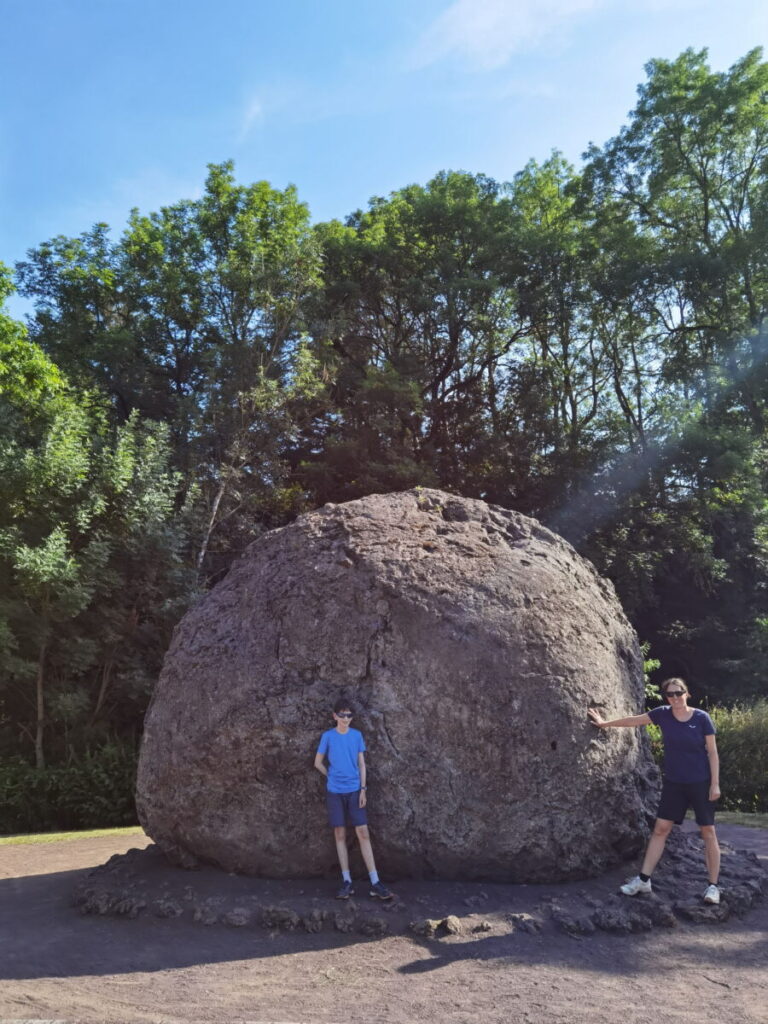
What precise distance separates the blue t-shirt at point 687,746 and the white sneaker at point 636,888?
2.86ft

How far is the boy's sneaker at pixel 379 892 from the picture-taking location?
20.0 feet

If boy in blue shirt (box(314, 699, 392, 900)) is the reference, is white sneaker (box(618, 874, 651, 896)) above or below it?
below

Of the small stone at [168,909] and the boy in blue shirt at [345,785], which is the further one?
the boy in blue shirt at [345,785]

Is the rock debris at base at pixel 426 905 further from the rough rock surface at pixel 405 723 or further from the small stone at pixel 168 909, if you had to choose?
the rough rock surface at pixel 405 723

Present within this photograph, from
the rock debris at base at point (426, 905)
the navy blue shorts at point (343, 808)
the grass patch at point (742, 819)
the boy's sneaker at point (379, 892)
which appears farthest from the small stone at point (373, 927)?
the grass patch at point (742, 819)

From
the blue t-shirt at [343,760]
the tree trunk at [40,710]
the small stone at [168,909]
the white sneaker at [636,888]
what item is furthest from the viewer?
the tree trunk at [40,710]

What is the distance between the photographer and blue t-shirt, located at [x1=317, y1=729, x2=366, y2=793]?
619 cm

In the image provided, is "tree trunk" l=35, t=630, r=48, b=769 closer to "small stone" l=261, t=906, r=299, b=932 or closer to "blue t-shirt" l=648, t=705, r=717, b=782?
"small stone" l=261, t=906, r=299, b=932

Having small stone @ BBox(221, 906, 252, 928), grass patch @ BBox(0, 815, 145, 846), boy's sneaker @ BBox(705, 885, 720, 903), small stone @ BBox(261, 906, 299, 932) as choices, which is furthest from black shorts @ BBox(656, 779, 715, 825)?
grass patch @ BBox(0, 815, 145, 846)

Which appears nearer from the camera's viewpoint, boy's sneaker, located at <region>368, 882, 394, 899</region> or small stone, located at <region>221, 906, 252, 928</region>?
small stone, located at <region>221, 906, 252, 928</region>

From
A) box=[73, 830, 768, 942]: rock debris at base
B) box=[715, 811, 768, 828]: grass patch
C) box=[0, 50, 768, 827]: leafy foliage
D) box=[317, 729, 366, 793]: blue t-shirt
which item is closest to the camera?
box=[73, 830, 768, 942]: rock debris at base

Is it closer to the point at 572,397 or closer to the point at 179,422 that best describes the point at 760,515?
the point at 572,397

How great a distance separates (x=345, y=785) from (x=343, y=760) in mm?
208

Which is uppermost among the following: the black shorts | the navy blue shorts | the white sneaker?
the navy blue shorts
